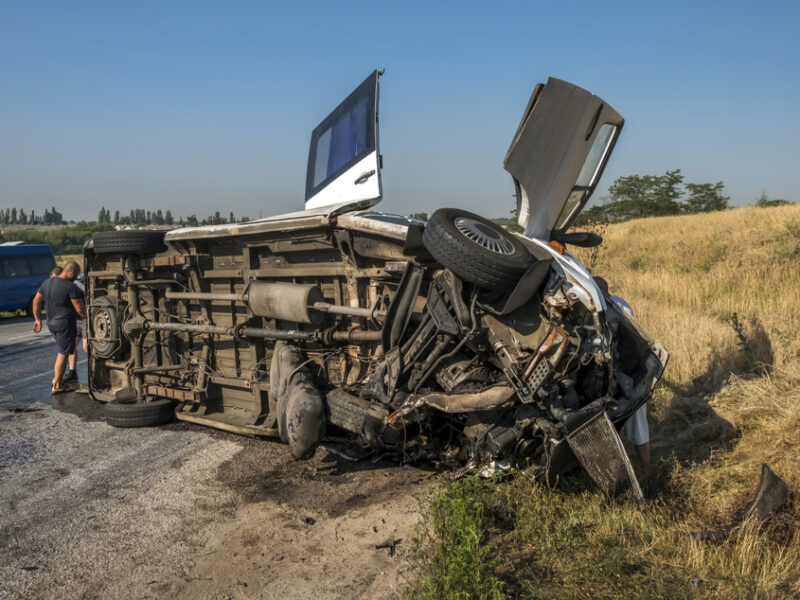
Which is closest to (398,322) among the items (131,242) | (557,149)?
(557,149)

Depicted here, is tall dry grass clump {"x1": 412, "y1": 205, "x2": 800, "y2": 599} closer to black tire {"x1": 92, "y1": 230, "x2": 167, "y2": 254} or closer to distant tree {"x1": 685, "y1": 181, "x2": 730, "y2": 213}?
black tire {"x1": 92, "y1": 230, "x2": 167, "y2": 254}

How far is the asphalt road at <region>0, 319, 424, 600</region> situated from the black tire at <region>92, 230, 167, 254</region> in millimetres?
1915

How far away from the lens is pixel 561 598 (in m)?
3.00

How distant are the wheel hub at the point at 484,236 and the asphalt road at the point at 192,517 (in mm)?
1735

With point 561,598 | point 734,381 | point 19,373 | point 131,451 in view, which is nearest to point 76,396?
point 19,373

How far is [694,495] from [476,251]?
2.34 meters

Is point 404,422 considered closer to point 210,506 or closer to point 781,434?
point 210,506

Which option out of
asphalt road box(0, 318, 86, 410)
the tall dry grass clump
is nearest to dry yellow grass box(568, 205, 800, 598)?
the tall dry grass clump

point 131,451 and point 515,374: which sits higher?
point 515,374

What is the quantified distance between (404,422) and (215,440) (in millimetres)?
2613

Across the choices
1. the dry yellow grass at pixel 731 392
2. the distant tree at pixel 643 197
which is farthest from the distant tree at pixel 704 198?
the dry yellow grass at pixel 731 392

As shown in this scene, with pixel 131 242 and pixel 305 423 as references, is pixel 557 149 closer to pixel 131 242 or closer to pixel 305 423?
pixel 305 423

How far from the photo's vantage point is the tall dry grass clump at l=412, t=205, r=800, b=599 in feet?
10.3

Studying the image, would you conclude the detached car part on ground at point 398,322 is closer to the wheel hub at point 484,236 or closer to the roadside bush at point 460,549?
the wheel hub at point 484,236
